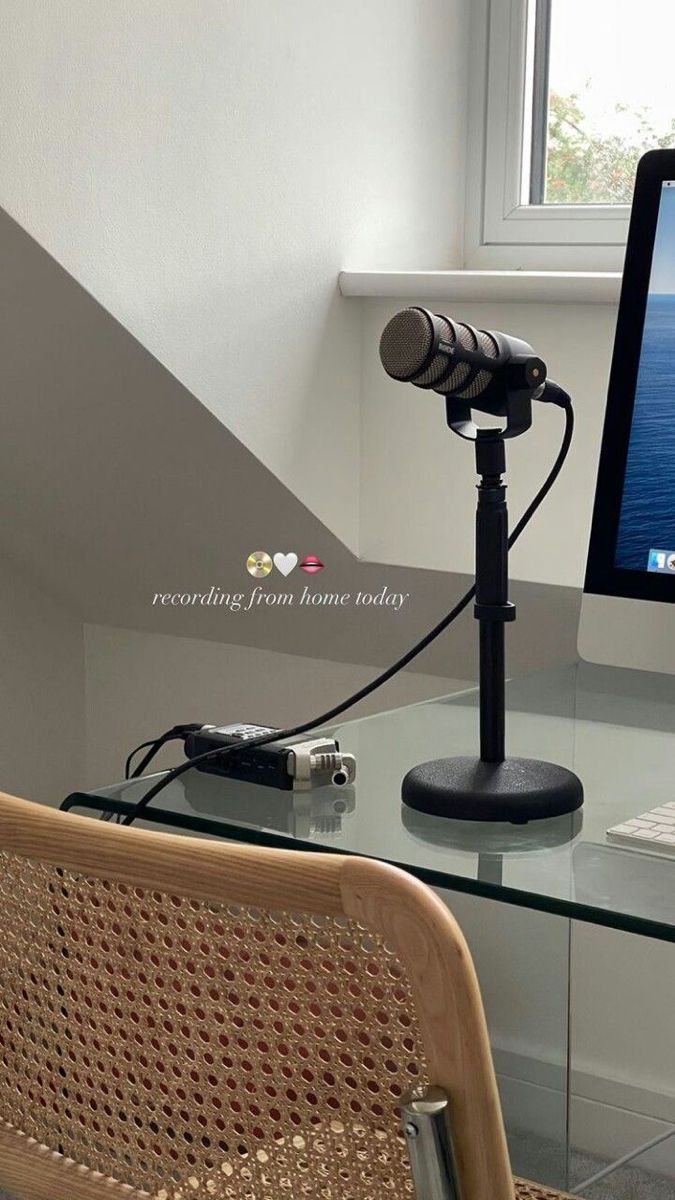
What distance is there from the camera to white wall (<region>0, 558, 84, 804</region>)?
2.23 meters

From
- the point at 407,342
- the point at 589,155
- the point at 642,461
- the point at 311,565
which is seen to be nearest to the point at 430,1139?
the point at 407,342

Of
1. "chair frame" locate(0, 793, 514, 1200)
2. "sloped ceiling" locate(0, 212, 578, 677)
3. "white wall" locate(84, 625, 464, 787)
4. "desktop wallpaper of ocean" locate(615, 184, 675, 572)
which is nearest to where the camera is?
"chair frame" locate(0, 793, 514, 1200)

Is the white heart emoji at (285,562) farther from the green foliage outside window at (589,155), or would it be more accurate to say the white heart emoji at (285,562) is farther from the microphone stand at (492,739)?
the microphone stand at (492,739)

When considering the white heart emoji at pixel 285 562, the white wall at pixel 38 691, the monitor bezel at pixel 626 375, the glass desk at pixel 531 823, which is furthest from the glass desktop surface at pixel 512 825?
the white wall at pixel 38 691

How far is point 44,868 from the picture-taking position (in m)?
0.70

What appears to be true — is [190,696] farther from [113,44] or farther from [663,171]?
[663,171]

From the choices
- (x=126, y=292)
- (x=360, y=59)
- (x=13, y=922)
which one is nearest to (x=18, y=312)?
(x=126, y=292)

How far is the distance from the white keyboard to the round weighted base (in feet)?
0.17

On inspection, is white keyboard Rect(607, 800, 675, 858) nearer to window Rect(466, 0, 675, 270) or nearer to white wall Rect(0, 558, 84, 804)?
window Rect(466, 0, 675, 270)

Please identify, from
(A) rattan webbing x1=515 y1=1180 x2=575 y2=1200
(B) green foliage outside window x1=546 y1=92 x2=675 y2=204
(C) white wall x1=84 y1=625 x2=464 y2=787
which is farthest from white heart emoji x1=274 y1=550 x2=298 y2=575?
(A) rattan webbing x1=515 y1=1180 x2=575 y2=1200

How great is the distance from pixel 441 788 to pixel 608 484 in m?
0.31

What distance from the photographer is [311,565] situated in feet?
6.31

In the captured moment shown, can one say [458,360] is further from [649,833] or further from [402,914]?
[402,914]

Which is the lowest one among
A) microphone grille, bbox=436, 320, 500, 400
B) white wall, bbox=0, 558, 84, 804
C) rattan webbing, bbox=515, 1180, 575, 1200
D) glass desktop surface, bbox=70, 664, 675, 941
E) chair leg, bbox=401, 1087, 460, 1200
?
rattan webbing, bbox=515, 1180, 575, 1200
